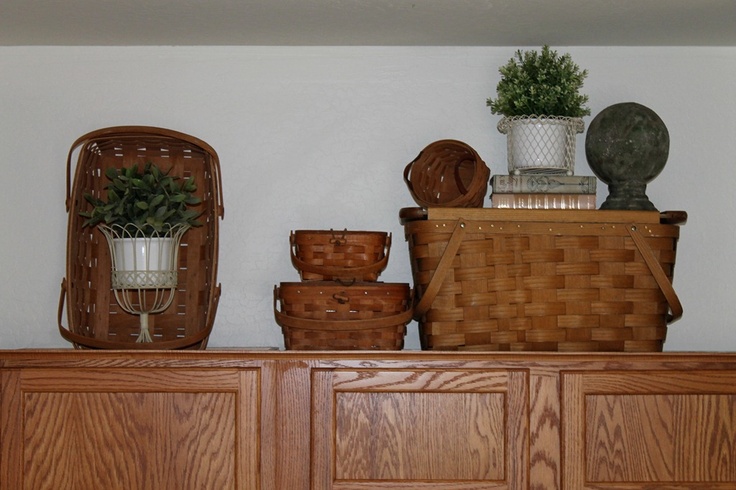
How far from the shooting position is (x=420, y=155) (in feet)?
6.56

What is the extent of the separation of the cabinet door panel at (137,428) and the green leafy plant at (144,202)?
1.12ft

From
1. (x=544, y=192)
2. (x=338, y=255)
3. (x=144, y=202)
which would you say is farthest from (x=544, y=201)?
(x=144, y=202)

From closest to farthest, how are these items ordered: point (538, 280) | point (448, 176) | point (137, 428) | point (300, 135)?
point (137, 428) → point (538, 280) → point (448, 176) → point (300, 135)

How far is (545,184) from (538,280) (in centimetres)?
23

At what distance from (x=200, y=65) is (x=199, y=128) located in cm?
16

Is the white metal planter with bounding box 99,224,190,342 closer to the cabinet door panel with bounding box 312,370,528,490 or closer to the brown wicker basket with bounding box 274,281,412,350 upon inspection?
the brown wicker basket with bounding box 274,281,412,350

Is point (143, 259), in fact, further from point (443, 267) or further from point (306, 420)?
point (443, 267)

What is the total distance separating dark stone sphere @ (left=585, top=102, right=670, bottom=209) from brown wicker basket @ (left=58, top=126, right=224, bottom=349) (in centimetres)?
90

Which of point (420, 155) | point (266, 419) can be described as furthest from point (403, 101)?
point (266, 419)

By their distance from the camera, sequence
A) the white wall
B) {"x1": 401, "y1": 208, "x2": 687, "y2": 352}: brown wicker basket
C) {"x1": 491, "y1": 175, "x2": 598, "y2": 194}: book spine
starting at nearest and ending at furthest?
{"x1": 401, "y1": 208, "x2": 687, "y2": 352}: brown wicker basket < {"x1": 491, "y1": 175, "x2": 598, "y2": 194}: book spine < the white wall

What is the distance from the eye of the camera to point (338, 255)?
1.89 meters
